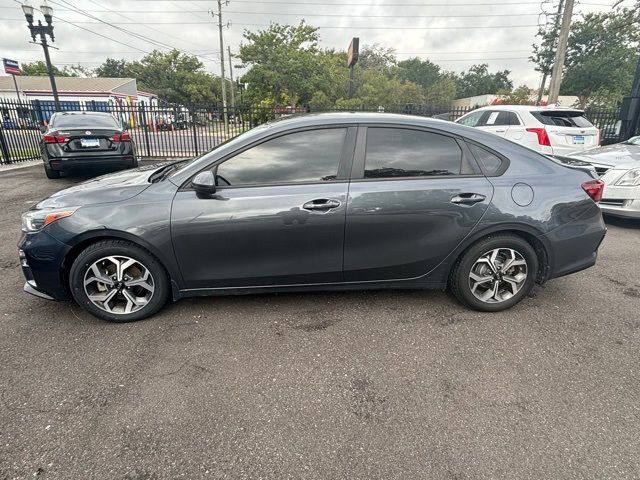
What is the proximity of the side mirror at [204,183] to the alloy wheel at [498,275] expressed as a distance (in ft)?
7.06

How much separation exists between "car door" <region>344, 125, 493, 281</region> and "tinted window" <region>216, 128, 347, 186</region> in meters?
0.21

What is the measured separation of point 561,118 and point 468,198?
6.31 metres

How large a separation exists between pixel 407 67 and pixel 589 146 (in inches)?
4388

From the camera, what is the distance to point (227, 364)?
2508 millimetres

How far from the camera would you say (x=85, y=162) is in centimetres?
778

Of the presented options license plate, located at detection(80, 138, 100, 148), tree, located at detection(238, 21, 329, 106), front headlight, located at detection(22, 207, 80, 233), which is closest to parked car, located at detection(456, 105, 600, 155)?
front headlight, located at detection(22, 207, 80, 233)

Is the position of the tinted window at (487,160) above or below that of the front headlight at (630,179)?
above

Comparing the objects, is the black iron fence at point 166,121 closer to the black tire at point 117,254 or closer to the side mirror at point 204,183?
the side mirror at point 204,183

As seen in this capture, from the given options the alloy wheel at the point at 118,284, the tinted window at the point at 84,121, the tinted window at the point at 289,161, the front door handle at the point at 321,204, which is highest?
the tinted window at the point at 84,121

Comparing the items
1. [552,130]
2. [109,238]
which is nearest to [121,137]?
[109,238]

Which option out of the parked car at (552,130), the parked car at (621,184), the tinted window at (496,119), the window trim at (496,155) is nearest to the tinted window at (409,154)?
the window trim at (496,155)

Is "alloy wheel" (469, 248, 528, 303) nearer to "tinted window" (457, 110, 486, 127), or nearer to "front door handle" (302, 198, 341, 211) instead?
"front door handle" (302, 198, 341, 211)

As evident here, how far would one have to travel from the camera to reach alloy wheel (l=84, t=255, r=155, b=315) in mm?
2816

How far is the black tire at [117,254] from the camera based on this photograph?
9.09 ft
